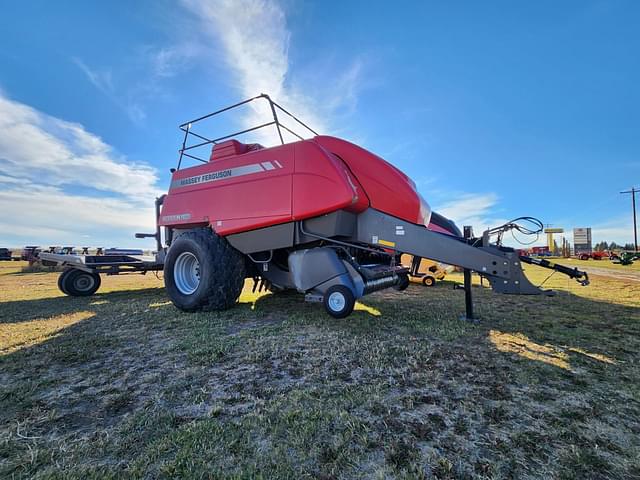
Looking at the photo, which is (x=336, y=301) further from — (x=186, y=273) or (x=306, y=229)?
(x=186, y=273)

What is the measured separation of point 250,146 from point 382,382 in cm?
444

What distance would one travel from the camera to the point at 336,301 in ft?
12.7

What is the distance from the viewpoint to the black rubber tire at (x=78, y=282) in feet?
23.5

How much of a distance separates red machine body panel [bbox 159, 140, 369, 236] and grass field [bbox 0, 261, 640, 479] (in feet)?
5.38

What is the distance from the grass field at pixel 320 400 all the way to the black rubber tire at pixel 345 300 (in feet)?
0.80

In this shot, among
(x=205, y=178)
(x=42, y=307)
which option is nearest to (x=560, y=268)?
(x=205, y=178)

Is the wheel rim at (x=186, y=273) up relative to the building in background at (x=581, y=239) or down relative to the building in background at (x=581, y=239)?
down

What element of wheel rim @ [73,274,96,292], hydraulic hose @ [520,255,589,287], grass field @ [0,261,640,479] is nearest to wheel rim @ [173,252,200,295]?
grass field @ [0,261,640,479]

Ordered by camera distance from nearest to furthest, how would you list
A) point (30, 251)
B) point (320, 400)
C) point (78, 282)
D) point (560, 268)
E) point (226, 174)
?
point (320, 400), point (560, 268), point (226, 174), point (78, 282), point (30, 251)

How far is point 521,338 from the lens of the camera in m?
3.53

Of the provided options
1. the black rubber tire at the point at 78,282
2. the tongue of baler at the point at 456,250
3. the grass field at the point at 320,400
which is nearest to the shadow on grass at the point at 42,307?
the black rubber tire at the point at 78,282

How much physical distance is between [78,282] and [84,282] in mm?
118

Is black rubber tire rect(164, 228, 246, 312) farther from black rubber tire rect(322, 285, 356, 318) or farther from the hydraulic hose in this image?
the hydraulic hose

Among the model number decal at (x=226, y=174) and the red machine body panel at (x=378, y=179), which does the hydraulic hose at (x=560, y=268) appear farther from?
the model number decal at (x=226, y=174)
